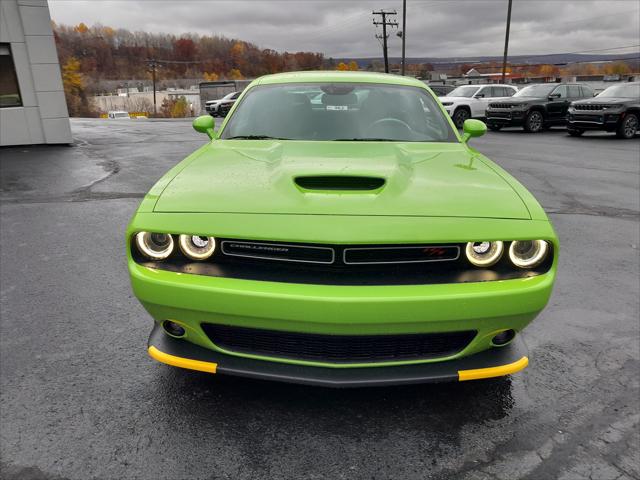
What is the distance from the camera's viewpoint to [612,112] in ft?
49.5

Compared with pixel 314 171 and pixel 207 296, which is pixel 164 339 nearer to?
pixel 207 296

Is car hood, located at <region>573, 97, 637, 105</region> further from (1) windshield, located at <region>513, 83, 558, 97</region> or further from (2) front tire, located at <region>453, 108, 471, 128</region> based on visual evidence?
(2) front tire, located at <region>453, 108, 471, 128</region>

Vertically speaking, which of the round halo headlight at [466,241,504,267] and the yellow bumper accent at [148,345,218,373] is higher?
the round halo headlight at [466,241,504,267]

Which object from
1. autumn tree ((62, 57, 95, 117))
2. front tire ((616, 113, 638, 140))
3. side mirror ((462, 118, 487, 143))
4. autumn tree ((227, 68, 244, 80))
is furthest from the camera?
autumn tree ((227, 68, 244, 80))

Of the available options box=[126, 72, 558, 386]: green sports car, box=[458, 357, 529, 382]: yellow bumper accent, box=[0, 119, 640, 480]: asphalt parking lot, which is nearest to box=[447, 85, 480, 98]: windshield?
box=[0, 119, 640, 480]: asphalt parking lot

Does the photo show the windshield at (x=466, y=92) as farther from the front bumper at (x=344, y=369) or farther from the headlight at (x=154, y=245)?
the headlight at (x=154, y=245)

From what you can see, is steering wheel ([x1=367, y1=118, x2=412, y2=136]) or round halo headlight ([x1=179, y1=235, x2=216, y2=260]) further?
steering wheel ([x1=367, y1=118, x2=412, y2=136])

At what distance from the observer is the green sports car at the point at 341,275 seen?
6.74 feet

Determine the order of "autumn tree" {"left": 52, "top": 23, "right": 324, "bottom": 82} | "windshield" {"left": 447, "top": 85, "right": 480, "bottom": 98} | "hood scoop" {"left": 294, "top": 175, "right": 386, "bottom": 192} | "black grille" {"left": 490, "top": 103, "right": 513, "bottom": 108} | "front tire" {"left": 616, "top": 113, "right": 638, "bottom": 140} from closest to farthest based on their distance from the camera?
"hood scoop" {"left": 294, "top": 175, "right": 386, "bottom": 192} → "front tire" {"left": 616, "top": 113, "right": 638, "bottom": 140} → "black grille" {"left": 490, "top": 103, "right": 513, "bottom": 108} → "windshield" {"left": 447, "top": 85, "right": 480, "bottom": 98} → "autumn tree" {"left": 52, "top": 23, "right": 324, "bottom": 82}

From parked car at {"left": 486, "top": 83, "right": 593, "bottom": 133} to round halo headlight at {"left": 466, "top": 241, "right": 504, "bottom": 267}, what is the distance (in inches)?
670

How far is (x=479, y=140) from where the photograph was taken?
50.9ft

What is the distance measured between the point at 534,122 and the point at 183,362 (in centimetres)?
1820

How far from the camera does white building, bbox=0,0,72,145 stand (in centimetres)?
1263

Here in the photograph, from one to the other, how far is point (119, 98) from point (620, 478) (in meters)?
110
